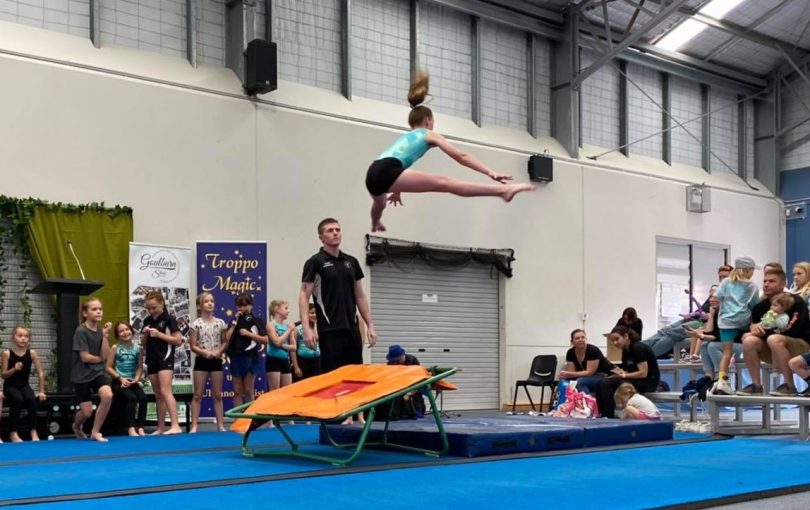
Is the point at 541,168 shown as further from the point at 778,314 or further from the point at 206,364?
the point at 206,364

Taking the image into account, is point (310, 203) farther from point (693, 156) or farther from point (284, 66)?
point (693, 156)

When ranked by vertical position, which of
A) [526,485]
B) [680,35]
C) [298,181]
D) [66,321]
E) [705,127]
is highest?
[680,35]

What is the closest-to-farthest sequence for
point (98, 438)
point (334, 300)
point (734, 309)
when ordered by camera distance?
point (334, 300) < point (98, 438) < point (734, 309)

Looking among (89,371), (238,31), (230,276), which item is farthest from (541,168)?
(89,371)

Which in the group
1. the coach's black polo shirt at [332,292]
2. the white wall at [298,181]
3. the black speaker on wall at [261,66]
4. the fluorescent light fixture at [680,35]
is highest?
the fluorescent light fixture at [680,35]

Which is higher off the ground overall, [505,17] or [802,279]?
[505,17]

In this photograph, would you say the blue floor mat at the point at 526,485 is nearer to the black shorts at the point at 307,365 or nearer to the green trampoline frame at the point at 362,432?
the green trampoline frame at the point at 362,432

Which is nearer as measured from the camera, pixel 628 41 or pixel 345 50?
pixel 345 50

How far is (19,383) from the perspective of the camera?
8.30 m

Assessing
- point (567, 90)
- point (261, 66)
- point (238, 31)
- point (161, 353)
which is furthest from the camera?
point (567, 90)

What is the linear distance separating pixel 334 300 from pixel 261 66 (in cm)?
552

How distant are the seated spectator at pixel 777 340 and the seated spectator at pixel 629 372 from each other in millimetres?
1196

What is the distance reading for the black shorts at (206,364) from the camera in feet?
29.4

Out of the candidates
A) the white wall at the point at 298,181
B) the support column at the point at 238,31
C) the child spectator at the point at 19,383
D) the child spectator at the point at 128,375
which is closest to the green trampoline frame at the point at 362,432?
the child spectator at the point at 128,375
